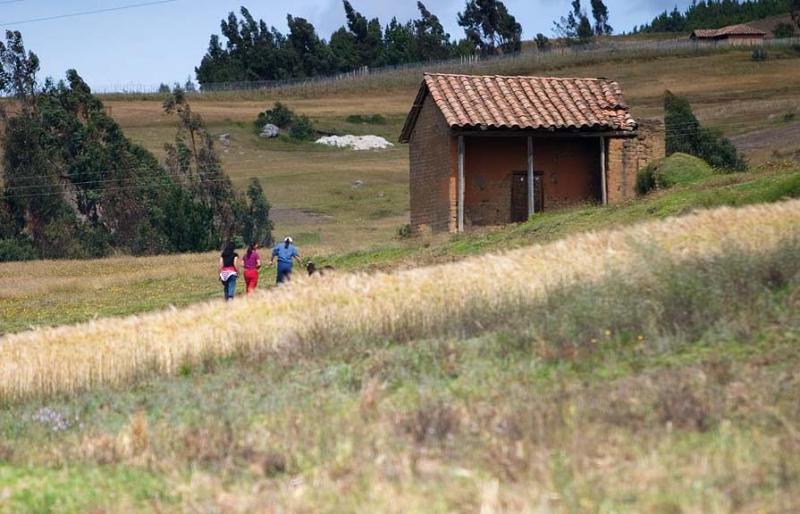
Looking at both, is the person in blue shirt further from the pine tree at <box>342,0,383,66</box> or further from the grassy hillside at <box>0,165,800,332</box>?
the pine tree at <box>342,0,383,66</box>

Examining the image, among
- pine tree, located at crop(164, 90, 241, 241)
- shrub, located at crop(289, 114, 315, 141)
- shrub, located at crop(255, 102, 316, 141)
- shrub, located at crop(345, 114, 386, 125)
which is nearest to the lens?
→ pine tree, located at crop(164, 90, 241, 241)

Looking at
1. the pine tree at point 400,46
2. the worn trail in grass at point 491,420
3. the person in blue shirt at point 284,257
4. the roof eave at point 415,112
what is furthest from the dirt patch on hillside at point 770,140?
the pine tree at point 400,46

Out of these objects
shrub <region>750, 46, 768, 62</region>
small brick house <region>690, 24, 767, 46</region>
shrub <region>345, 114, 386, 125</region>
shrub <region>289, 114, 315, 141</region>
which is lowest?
shrub <region>289, 114, 315, 141</region>

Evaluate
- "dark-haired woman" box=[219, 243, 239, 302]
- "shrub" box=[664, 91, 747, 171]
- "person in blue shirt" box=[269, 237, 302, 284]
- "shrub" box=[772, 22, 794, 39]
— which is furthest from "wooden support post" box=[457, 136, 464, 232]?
"shrub" box=[772, 22, 794, 39]

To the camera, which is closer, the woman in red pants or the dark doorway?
the woman in red pants

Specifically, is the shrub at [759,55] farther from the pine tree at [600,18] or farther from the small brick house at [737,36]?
the pine tree at [600,18]

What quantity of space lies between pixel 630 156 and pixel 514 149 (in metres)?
3.77

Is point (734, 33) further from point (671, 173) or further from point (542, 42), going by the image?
point (671, 173)

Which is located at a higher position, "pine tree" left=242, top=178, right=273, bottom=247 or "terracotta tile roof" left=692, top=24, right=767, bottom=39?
"terracotta tile roof" left=692, top=24, right=767, bottom=39

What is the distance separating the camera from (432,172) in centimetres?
3531

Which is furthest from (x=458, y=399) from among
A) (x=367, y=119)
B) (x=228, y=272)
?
(x=367, y=119)

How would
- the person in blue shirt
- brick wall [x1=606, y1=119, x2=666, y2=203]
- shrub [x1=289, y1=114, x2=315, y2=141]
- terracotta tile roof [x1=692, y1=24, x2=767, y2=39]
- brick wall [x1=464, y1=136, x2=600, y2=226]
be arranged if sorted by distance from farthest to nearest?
terracotta tile roof [x1=692, y1=24, x2=767, y2=39], shrub [x1=289, y1=114, x2=315, y2=141], brick wall [x1=606, y1=119, x2=666, y2=203], brick wall [x1=464, y1=136, x2=600, y2=226], the person in blue shirt

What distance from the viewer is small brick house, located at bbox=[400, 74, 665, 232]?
112 ft

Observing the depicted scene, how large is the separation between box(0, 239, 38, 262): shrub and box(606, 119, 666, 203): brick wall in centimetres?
3224
